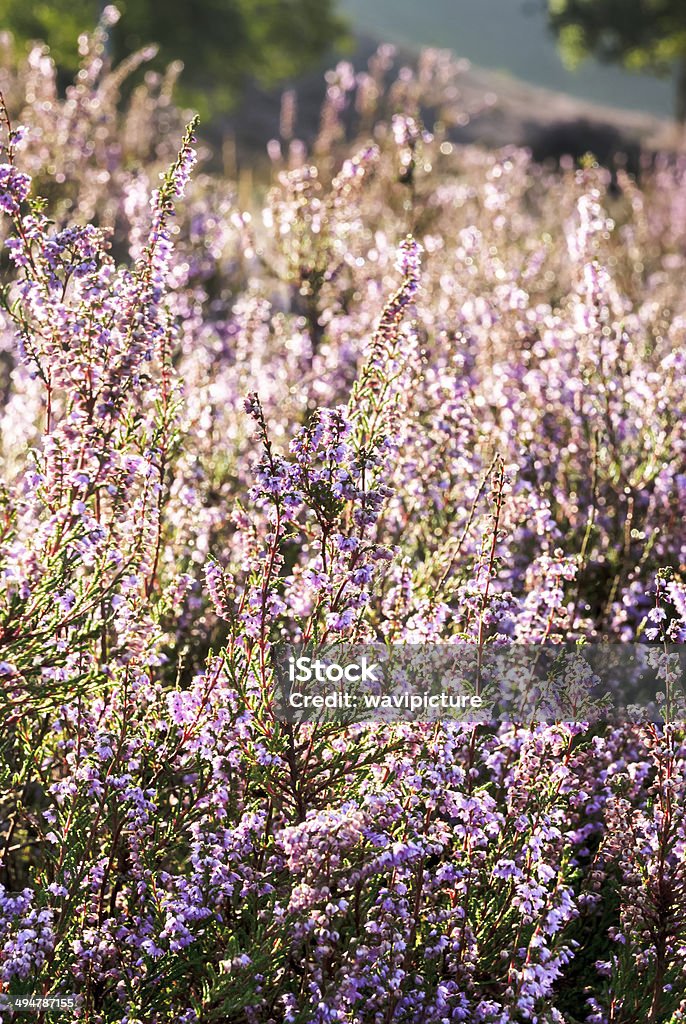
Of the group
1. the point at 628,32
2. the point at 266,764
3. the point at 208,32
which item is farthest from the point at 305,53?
the point at 266,764

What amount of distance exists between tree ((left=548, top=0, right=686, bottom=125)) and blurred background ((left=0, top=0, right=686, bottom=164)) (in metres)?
0.03

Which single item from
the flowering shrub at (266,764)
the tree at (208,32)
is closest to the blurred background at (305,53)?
the tree at (208,32)

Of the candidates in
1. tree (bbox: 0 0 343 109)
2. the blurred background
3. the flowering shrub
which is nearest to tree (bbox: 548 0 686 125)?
the blurred background

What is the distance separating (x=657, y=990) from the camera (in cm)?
246

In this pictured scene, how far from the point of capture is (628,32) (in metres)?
30.5

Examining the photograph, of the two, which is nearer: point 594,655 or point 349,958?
point 349,958

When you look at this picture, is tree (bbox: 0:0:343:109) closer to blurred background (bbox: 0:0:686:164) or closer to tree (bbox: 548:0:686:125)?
blurred background (bbox: 0:0:686:164)

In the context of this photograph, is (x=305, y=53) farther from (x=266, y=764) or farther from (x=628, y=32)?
(x=266, y=764)

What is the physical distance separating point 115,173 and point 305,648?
8256 millimetres

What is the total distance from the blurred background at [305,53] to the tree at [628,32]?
3 cm

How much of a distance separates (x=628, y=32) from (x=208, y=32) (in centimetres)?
1394

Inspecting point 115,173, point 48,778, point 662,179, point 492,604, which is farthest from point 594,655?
point 662,179

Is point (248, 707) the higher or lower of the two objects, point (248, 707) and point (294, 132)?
the lower

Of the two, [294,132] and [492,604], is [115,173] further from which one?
[294,132]
